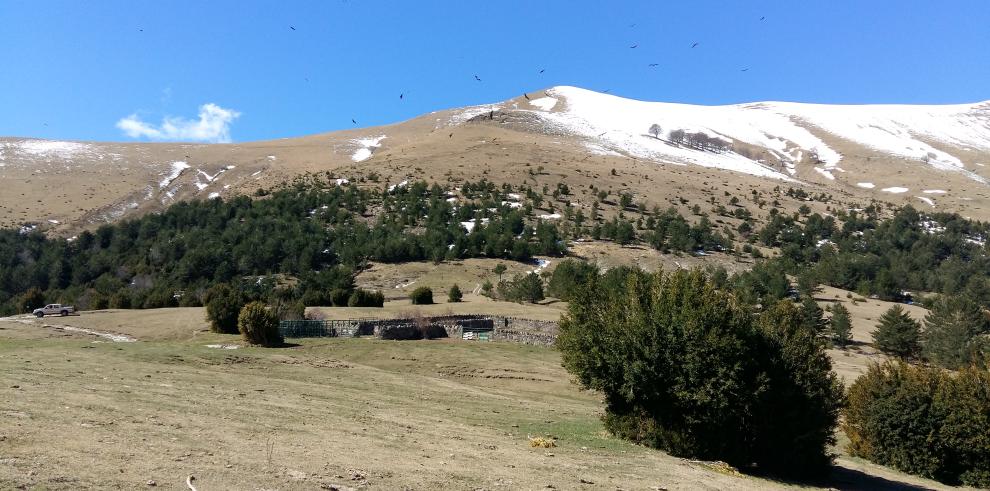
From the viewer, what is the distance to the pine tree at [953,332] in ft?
126

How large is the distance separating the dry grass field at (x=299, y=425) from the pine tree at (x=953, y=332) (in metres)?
23.6

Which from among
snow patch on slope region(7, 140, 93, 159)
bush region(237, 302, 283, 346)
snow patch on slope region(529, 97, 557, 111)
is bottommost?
bush region(237, 302, 283, 346)

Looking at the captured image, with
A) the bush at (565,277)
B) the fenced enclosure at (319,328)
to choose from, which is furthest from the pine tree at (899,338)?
the fenced enclosure at (319,328)

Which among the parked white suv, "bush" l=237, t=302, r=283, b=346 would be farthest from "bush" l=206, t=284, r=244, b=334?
the parked white suv

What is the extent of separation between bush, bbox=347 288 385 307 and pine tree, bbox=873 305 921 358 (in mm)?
34578

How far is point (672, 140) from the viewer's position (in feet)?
501

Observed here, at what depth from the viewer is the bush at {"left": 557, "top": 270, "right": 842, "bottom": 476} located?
611 inches

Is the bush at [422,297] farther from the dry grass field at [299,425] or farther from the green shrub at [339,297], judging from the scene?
the dry grass field at [299,425]

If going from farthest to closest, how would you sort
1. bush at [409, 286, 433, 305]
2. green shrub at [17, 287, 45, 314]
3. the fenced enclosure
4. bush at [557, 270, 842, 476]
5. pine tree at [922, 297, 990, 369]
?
bush at [409, 286, 433, 305] < green shrub at [17, 287, 45, 314] < pine tree at [922, 297, 990, 369] < the fenced enclosure < bush at [557, 270, 842, 476]

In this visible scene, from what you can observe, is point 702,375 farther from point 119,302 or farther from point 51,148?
point 51,148

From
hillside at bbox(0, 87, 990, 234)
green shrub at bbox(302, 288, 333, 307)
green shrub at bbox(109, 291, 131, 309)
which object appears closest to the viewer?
green shrub at bbox(109, 291, 131, 309)

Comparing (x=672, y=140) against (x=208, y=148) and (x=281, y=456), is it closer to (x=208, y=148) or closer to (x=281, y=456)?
(x=208, y=148)

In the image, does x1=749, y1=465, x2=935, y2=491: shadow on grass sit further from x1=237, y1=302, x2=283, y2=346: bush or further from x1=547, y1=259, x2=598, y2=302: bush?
x1=547, y1=259, x2=598, y2=302: bush

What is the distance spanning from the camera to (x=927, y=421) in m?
19.7
